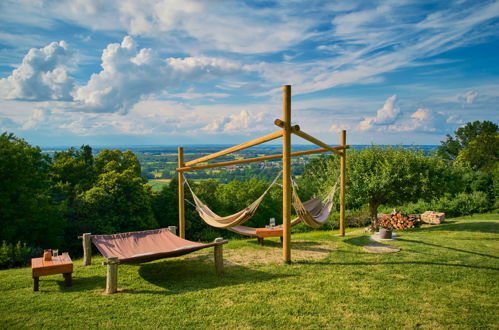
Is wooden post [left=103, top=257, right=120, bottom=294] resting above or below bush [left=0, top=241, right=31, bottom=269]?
above

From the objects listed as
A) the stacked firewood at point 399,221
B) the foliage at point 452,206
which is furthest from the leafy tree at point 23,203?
the foliage at point 452,206

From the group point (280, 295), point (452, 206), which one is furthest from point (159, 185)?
point (280, 295)

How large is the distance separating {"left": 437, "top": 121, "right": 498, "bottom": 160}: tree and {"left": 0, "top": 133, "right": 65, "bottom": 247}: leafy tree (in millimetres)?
39006

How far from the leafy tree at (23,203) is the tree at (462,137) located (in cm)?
3901

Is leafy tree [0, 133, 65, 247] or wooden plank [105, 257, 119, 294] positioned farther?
leafy tree [0, 133, 65, 247]

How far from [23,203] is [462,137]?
145ft

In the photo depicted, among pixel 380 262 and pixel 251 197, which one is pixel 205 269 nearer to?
pixel 380 262

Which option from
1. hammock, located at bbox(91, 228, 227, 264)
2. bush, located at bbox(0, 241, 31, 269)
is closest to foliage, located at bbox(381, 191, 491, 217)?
hammock, located at bbox(91, 228, 227, 264)

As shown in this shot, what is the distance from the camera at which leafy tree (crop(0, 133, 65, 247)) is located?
1170cm

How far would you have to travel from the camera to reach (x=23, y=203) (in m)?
12.1

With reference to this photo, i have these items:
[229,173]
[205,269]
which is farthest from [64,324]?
[229,173]

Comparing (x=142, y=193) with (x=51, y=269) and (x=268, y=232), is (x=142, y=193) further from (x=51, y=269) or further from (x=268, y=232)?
(x=51, y=269)

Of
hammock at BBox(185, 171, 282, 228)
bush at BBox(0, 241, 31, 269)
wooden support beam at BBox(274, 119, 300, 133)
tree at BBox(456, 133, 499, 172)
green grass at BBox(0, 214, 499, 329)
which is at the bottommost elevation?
bush at BBox(0, 241, 31, 269)

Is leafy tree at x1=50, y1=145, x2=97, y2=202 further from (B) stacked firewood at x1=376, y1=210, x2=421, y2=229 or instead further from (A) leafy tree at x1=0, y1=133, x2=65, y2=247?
(B) stacked firewood at x1=376, y1=210, x2=421, y2=229
